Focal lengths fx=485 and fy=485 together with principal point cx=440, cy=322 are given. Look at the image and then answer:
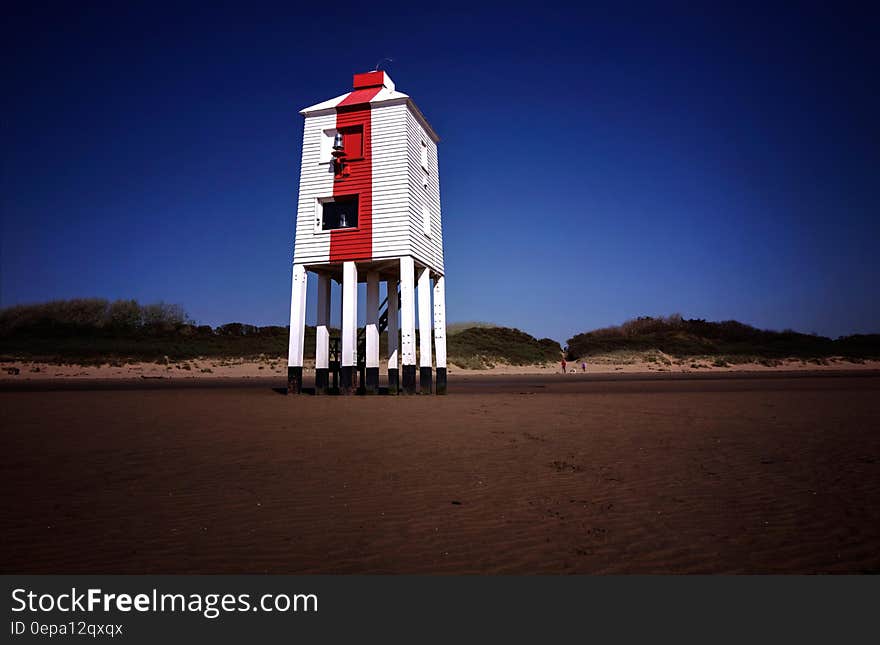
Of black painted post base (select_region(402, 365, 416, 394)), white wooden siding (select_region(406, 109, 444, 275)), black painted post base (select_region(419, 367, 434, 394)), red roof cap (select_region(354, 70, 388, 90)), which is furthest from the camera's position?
red roof cap (select_region(354, 70, 388, 90))

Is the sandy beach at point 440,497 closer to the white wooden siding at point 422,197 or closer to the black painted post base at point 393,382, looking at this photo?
the black painted post base at point 393,382

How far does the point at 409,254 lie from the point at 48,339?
56645mm

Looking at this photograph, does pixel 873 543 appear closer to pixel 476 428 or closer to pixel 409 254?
pixel 476 428

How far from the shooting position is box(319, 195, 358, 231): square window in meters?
21.4

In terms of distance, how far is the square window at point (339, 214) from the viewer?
21359 millimetres

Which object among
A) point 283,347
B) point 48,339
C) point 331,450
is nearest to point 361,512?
point 331,450

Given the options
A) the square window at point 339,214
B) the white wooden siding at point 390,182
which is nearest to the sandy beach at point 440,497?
the white wooden siding at point 390,182

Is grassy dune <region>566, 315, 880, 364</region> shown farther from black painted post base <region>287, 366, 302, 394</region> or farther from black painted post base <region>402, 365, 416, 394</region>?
black painted post base <region>287, 366, 302, 394</region>

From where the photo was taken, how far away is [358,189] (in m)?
20.2

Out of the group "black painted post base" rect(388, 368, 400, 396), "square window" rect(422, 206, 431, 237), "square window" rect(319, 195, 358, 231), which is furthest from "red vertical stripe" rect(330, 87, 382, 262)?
"black painted post base" rect(388, 368, 400, 396)

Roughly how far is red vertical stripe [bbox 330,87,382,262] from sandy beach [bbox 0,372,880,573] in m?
10.0

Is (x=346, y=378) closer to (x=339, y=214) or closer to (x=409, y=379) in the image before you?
(x=409, y=379)

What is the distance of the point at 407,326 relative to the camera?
1923cm

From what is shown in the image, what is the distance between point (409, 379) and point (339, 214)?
802 cm
